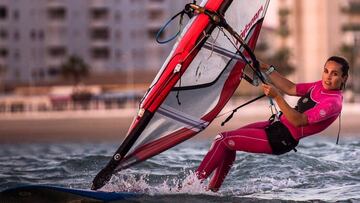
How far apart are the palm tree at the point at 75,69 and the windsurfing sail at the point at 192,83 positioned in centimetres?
7784

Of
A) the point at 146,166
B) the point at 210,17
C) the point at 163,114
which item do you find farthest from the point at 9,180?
the point at 210,17

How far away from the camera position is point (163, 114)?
27.9 ft

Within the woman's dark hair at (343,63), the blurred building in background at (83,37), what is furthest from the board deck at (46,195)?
the blurred building in background at (83,37)

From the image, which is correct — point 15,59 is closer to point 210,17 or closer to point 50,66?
point 50,66

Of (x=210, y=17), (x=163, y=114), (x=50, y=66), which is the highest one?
(x=210, y=17)

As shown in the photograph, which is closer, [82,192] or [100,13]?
[82,192]

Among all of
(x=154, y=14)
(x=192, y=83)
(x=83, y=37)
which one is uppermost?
(x=192, y=83)

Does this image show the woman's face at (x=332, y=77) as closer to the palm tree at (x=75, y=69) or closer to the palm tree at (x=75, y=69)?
the palm tree at (x=75, y=69)

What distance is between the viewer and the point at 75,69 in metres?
85.9

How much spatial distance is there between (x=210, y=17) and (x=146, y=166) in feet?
11.4

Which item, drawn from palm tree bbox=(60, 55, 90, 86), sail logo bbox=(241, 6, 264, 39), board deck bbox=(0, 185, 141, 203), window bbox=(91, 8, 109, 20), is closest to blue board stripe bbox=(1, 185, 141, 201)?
board deck bbox=(0, 185, 141, 203)

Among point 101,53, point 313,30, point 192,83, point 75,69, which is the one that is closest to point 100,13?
point 101,53

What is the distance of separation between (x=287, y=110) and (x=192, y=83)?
3.99 ft

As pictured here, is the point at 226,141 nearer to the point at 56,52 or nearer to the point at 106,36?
the point at 106,36
